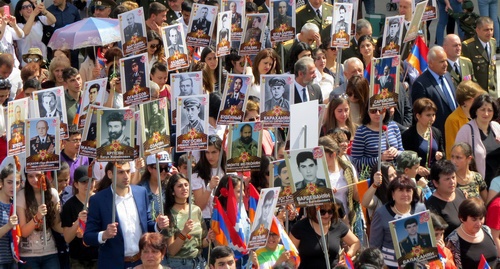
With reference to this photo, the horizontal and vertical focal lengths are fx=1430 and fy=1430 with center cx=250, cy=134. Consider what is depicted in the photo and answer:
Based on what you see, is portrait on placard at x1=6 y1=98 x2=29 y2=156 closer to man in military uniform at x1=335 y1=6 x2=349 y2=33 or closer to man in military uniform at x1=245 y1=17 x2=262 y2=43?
man in military uniform at x1=245 y1=17 x2=262 y2=43

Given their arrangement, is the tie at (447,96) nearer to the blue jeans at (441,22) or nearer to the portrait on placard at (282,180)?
the portrait on placard at (282,180)

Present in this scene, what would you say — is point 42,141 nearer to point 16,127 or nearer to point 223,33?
point 16,127

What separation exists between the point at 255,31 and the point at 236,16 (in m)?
0.28

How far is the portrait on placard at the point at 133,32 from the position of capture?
15.5m

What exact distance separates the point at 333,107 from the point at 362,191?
4.83 ft

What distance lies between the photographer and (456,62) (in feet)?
55.5

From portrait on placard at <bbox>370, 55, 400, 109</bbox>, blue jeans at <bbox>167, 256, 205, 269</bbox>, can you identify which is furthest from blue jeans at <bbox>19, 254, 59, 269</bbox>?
portrait on placard at <bbox>370, 55, 400, 109</bbox>

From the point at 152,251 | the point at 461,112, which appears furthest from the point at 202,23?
the point at 152,251

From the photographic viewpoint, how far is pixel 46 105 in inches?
523

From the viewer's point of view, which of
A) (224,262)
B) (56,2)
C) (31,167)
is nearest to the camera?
(224,262)

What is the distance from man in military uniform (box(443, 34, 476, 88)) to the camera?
1678 centimetres

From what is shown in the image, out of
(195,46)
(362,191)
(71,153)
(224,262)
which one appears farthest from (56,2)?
(224,262)

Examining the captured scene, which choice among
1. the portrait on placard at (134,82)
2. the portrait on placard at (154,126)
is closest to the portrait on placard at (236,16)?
the portrait on placard at (134,82)

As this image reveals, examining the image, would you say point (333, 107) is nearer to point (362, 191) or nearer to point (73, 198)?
point (362, 191)
